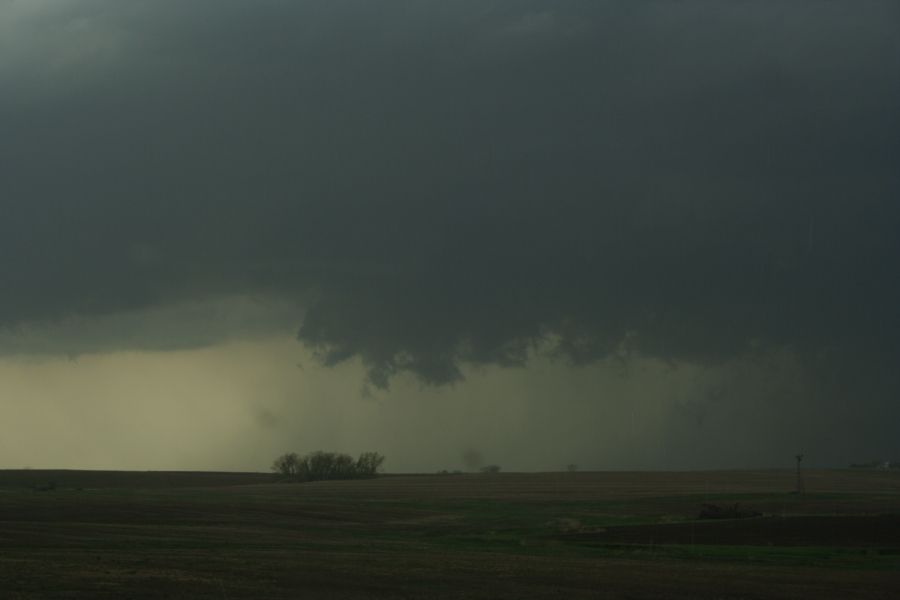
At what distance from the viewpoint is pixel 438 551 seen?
198 feet

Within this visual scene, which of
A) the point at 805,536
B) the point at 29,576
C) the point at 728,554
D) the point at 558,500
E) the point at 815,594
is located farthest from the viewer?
the point at 558,500

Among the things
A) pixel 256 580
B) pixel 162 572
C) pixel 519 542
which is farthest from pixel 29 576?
pixel 519 542

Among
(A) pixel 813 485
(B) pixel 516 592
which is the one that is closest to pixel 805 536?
(B) pixel 516 592

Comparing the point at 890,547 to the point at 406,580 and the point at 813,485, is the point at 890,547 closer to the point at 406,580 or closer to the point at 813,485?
the point at 406,580

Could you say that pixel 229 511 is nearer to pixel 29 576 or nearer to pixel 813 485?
pixel 29 576

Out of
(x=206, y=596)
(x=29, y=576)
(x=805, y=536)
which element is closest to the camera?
(x=206, y=596)

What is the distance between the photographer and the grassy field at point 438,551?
129ft

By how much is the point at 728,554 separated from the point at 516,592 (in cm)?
2920

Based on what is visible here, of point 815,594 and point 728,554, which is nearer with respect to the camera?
point 815,594

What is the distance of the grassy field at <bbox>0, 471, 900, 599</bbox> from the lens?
39.2 m

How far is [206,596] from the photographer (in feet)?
112

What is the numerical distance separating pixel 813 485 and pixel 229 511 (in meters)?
119

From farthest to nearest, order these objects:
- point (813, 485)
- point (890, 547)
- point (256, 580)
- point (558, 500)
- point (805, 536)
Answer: point (813, 485) < point (558, 500) < point (805, 536) < point (890, 547) < point (256, 580)

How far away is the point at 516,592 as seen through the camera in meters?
39.4
